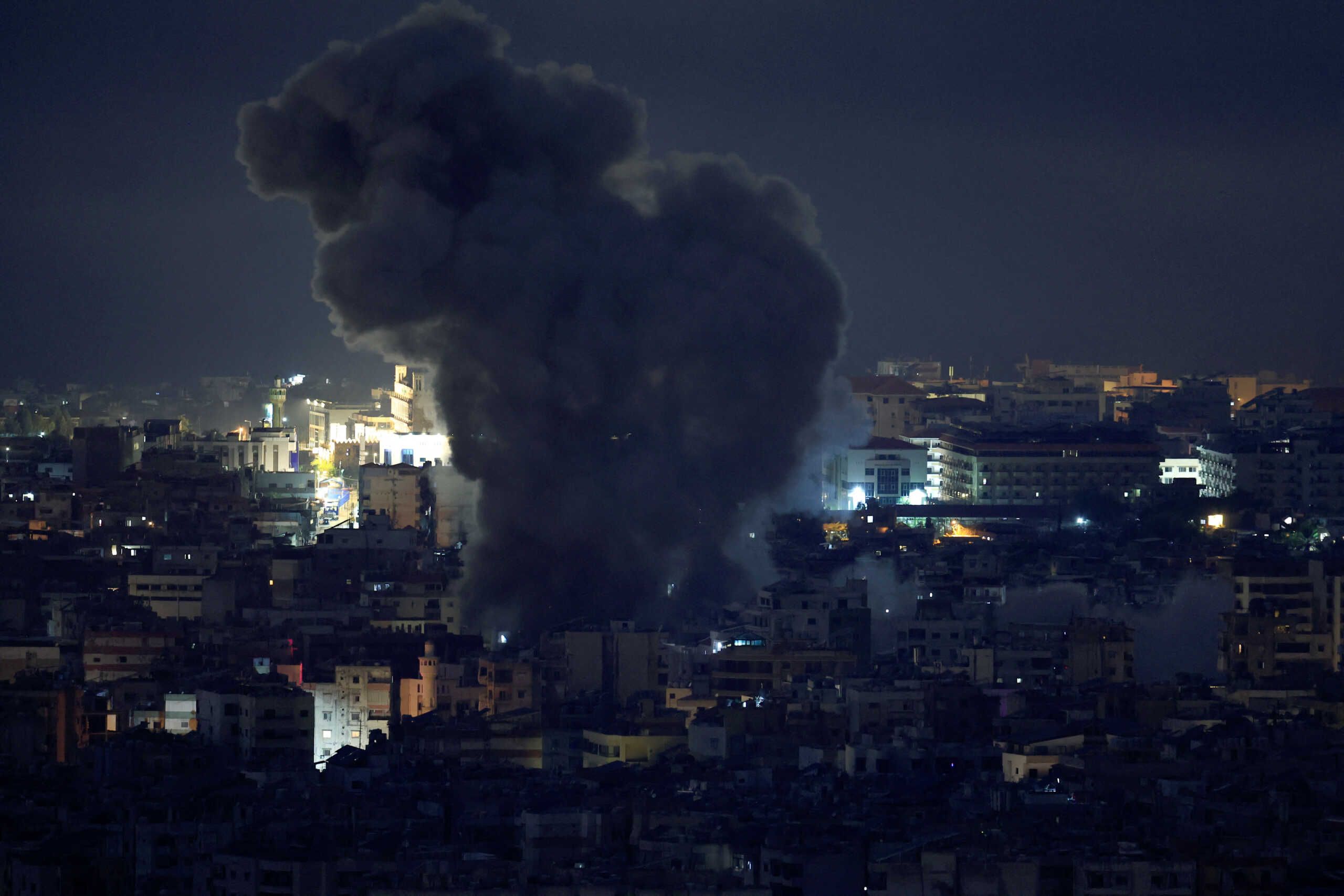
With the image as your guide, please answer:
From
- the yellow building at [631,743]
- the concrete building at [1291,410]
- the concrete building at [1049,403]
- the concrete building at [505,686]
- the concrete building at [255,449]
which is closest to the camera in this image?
the yellow building at [631,743]

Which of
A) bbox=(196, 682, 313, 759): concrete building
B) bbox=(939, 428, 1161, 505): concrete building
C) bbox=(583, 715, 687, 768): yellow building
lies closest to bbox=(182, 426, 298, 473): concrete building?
bbox=(939, 428, 1161, 505): concrete building

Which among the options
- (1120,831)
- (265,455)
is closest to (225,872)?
(1120,831)

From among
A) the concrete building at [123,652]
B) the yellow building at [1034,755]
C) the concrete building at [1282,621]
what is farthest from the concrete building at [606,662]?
the yellow building at [1034,755]

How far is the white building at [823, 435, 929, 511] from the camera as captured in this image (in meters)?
79.2

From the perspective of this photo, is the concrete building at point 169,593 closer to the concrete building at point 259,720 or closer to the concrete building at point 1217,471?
the concrete building at point 259,720

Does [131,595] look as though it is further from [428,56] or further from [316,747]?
[316,747]

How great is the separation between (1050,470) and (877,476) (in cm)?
381

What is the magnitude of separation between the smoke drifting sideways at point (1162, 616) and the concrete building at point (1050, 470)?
25788mm

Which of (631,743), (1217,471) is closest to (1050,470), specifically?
(1217,471)

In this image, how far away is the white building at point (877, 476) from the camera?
260ft

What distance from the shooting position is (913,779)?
3509cm

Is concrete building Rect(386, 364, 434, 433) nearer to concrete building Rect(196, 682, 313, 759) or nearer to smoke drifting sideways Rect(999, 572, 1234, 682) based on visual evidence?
smoke drifting sideways Rect(999, 572, 1234, 682)

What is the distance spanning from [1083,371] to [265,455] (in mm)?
59399

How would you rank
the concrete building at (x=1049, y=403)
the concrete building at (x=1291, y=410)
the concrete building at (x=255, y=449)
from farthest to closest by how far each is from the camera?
the concrete building at (x=1049, y=403), the concrete building at (x=1291, y=410), the concrete building at (x=255, y=449)
